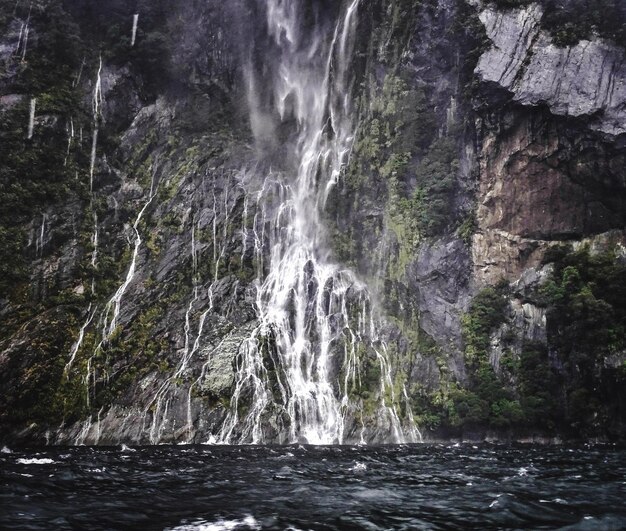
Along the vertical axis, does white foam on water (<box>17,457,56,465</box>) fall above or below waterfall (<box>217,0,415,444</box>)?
below

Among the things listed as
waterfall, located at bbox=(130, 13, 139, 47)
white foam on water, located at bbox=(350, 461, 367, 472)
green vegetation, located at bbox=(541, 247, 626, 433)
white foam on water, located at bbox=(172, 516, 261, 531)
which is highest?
waterfall, located at bbox=(130, 13, 139, 47)

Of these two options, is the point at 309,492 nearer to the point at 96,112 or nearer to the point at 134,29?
the point at 96,112

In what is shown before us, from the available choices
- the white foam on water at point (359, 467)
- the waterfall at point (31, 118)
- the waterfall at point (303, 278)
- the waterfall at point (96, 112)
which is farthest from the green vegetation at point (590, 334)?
the waterfall at point (31, 118)

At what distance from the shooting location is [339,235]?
28719mm

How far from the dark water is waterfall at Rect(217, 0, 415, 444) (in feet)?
24.3

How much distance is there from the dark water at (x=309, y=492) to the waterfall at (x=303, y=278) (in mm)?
7412

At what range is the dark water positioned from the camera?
670 centimetres

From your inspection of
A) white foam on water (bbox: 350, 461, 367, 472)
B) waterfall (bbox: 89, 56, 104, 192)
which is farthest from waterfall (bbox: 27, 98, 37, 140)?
white foam on water (bbox: 350, 461, 367, 472)

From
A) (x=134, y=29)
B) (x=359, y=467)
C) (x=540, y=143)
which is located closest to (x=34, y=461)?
(x=359, y=467)

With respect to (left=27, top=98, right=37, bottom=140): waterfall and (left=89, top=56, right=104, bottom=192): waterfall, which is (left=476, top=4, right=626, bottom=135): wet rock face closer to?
(left=89, top=56, right=104, bottom=192): waterfall

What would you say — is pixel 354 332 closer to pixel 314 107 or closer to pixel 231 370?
pixel 231 370

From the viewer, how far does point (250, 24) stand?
36.0 m

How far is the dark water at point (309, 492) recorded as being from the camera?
6.70 m

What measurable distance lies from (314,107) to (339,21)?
608 cm
